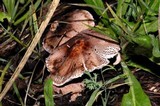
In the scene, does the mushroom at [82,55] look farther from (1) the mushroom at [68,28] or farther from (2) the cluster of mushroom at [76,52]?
(1) the mushroom at [68,28]

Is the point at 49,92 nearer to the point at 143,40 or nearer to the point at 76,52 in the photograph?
the point at 76,52

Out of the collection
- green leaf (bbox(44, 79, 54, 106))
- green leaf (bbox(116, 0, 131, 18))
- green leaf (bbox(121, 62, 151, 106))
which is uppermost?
green leaf (bbox(116, 0, 131, 18))

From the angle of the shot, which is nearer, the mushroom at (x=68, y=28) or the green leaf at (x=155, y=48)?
the green leaf at (x=155, y=48)

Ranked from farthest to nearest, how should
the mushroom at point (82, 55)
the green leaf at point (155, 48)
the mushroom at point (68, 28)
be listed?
the mushroom at point (68, 28)
the mushroom at point (82, 55)
the green leaf at point (155, 48)

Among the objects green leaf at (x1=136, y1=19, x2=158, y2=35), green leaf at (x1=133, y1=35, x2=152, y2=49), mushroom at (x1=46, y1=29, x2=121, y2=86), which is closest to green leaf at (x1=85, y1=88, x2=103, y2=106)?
mushroom at (x1=46, y1=29, x2=121, y2=86)

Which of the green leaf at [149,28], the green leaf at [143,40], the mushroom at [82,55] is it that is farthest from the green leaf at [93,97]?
the green leaf at [149,28]

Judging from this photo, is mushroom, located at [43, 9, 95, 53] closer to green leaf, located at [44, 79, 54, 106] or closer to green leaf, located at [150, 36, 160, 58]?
green leaf, located at [44, 79, 54, 106]
